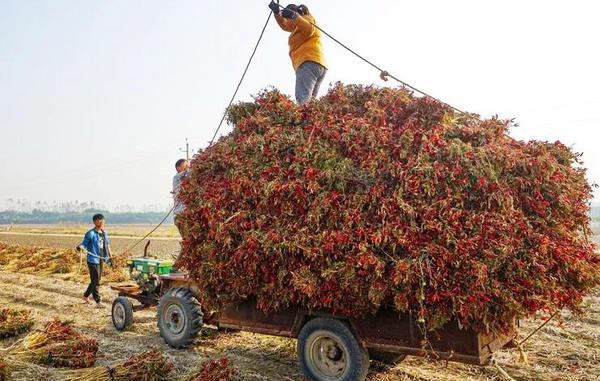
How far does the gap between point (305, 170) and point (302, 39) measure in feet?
13.6

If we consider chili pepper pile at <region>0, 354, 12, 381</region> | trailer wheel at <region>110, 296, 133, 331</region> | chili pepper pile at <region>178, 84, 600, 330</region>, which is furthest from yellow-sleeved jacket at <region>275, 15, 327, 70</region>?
chili pepper pile at <region>0, 354, 12, 381</region>

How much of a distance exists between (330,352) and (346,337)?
44cm

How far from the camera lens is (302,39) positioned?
900 cm

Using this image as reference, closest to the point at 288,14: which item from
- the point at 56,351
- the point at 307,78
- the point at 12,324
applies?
the point at 307,78

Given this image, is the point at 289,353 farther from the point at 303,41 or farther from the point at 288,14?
the point at 288,14

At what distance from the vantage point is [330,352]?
585 cm

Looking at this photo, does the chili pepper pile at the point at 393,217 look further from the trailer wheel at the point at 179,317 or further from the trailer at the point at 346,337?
the trailer wheel at the point at 179,317

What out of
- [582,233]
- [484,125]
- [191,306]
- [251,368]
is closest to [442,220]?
[484,125]

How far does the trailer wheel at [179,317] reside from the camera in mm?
7656

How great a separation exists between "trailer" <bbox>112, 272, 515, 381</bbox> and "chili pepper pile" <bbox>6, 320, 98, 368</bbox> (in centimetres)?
145

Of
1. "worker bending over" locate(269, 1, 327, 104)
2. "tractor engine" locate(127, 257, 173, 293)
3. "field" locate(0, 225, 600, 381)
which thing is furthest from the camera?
"tractor engine" locate(127, 257, 173, 293)

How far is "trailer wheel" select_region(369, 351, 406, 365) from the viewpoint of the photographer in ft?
21.2

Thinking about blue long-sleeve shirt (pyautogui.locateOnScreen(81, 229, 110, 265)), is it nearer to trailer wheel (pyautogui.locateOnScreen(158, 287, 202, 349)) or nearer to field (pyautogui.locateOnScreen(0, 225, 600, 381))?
field (pyautogui.locateOnScreen(0, 225, 600, 381))

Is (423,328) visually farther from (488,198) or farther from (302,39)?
(302,39)
